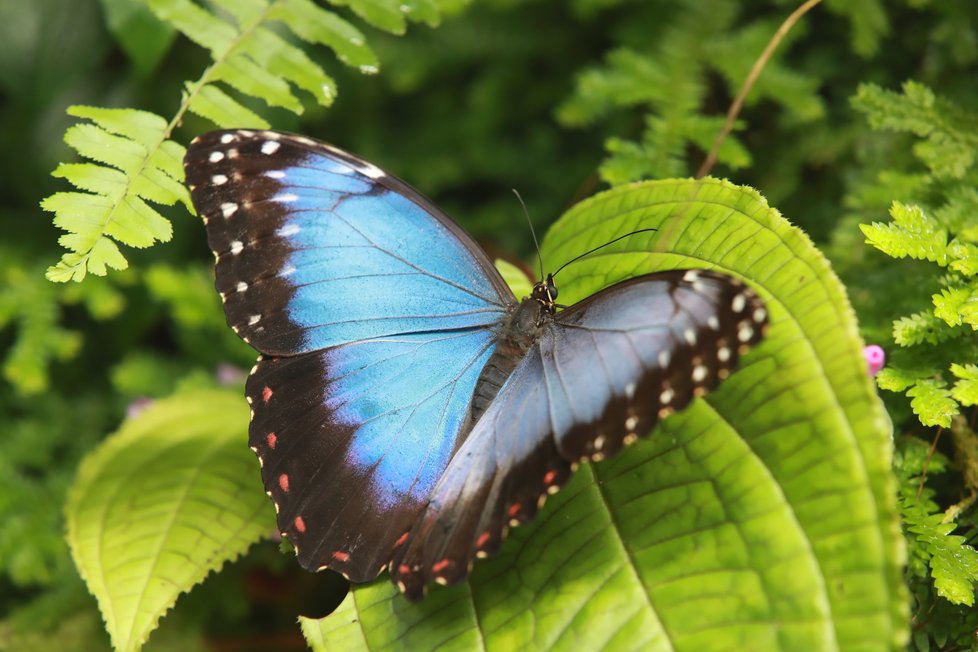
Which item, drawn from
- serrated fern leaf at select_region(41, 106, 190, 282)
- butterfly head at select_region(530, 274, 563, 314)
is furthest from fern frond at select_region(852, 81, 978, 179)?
serrated fern leaf at select_region(41, 106, 190, 282)

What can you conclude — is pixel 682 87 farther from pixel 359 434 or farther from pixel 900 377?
pixel 359 434

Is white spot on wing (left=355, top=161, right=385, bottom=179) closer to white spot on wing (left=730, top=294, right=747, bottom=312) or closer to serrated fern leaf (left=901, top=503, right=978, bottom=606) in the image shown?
white spot on wing (left=730, top=294, right=747, bottom=312)

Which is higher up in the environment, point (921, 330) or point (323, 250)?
point (323, 250)

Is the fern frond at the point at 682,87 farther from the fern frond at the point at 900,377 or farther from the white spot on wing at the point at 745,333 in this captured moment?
the white spot on wing at the point at 745,333

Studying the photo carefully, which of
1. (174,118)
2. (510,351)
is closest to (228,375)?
(174,118)

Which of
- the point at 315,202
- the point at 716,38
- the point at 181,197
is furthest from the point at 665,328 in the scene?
the point at 716,38

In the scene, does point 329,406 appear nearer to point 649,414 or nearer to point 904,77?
point 649,414

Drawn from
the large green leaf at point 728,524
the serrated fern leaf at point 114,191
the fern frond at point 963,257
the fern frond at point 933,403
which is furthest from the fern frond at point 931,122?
the serrated fern leaf at point 114,191
